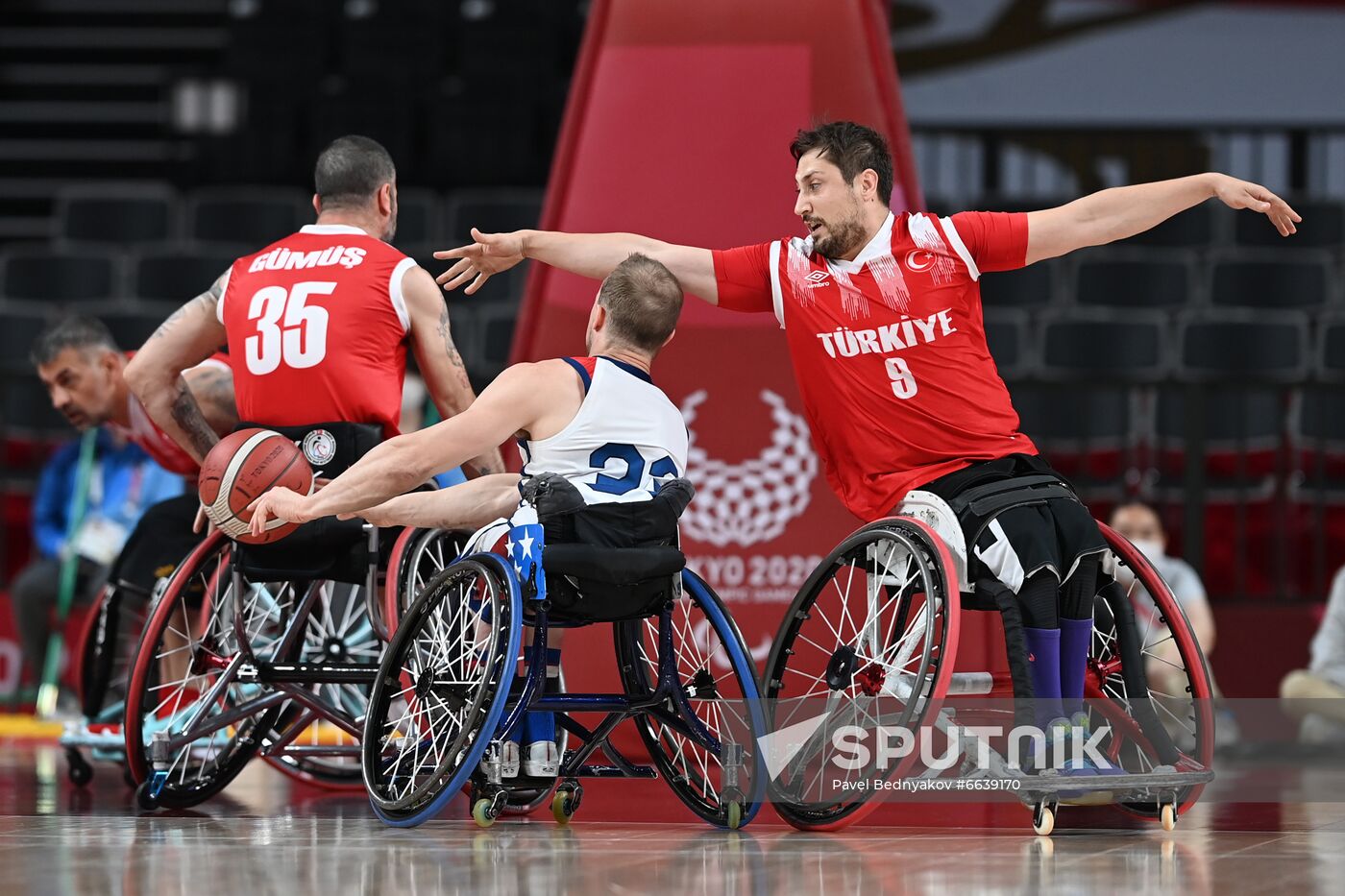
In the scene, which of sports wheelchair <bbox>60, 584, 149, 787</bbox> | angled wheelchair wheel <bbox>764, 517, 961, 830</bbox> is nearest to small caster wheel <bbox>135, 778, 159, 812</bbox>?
sports wheelchair <bbox>60, 584, 149, 787</bbox>

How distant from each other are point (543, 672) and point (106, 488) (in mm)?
4014

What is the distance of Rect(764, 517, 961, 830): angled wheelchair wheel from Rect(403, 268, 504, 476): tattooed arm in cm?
101

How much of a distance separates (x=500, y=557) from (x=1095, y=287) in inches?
284

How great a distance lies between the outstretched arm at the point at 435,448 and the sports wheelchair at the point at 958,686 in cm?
79

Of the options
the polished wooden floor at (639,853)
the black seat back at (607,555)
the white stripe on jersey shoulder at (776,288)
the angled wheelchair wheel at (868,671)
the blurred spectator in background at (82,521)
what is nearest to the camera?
the polished wooden floor at (639,853)

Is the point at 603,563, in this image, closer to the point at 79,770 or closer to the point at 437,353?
the point at 437,353

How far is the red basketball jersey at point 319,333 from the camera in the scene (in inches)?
187

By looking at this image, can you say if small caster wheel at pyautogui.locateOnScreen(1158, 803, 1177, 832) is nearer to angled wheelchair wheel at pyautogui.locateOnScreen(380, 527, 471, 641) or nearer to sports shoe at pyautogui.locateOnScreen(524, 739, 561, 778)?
sports shoe at pyautogui.locateOnScreen(524, 739, 561, 778)

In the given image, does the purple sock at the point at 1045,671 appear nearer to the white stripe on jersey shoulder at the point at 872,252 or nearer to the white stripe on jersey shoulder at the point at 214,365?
the white stripe on jersey shoulder at the point at 872,252

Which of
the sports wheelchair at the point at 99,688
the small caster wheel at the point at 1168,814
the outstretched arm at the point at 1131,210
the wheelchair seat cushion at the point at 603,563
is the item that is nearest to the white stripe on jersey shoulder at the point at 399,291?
the wheelchair seat cushion at the point at 603,563

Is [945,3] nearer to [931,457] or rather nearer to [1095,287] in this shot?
[1095,287]

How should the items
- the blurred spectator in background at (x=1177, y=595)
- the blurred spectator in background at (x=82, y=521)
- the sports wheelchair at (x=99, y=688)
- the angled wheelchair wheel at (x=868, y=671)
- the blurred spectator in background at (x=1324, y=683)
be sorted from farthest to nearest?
the blurred spectator in background at (x=82, y=521), the blurred spectator in background at (x=1177, y=595), the blurred spectator in background at (x=1324, y=683), the sports wheelchair at (x=99, y=688), the angled wheelchair wheel at (x=868, y=671)

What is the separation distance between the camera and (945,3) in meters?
13.0

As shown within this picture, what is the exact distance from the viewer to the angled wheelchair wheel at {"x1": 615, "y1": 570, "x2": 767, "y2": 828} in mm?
4160
